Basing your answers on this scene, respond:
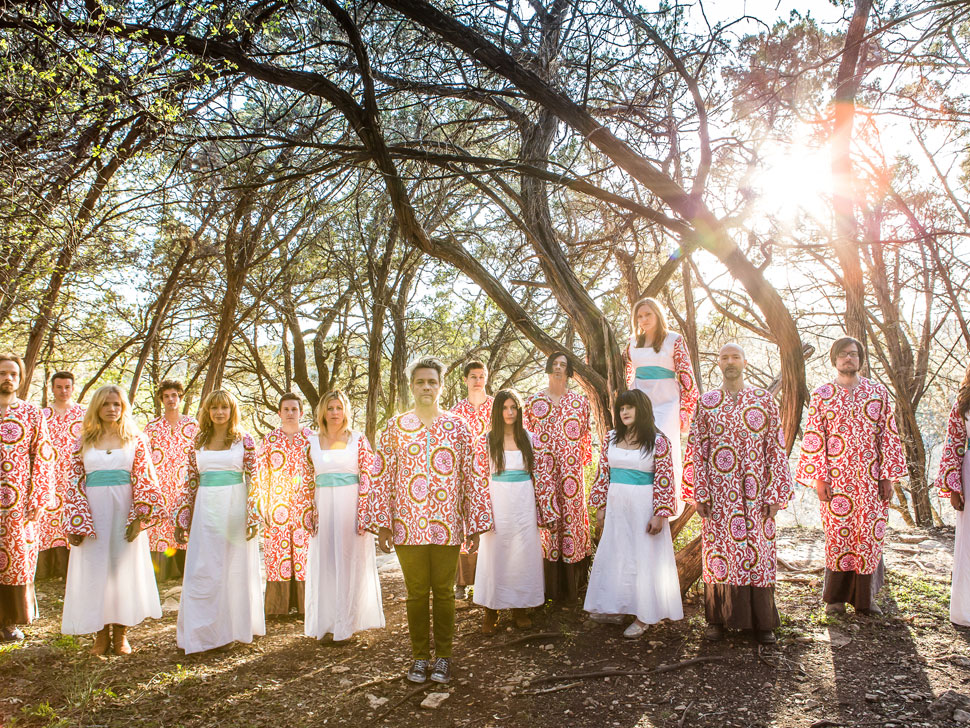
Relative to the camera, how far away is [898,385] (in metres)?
10.7

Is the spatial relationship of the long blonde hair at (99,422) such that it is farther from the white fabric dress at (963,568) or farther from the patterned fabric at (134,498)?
the white fabric dress at (963,568)

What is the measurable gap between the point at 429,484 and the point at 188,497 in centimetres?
218

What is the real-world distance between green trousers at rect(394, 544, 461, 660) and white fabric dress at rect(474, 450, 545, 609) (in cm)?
104

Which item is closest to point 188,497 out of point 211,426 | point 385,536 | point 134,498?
point 134,498

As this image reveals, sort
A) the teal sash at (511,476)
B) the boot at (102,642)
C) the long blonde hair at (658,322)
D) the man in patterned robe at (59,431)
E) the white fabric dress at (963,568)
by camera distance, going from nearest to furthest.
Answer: the white fabric dress at (963,568) < the boot at (102,642) < the teal sash at (511,476) < the long blonde hair at (658,322) < the man in patterned robe at (59,431)

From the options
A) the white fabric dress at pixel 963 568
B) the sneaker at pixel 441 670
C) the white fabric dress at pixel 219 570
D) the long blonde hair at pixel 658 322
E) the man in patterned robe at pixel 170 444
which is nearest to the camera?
the sneaker at pixel 441 670

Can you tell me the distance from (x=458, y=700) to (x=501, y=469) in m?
1.93

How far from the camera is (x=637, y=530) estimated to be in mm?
5289

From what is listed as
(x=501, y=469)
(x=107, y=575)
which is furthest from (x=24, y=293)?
(x=501, y=469)

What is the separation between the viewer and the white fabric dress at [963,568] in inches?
198

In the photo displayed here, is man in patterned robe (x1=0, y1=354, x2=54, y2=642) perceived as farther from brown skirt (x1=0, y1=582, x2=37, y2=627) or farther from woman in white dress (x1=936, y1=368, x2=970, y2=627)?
woman in white dress (x1=936, y1=368, x2=970, y2=627)

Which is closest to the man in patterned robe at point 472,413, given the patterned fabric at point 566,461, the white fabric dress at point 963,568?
the patterned fabric at point 566,461

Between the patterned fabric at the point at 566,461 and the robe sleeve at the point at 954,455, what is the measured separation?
2766mm

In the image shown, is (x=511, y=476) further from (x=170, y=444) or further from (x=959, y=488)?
(x=170, y=444)
